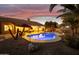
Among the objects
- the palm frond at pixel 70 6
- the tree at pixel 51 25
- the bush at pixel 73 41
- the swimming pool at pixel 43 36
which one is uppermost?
the palm frond at pixel 70 6

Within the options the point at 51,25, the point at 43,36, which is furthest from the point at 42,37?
the point at 51,25

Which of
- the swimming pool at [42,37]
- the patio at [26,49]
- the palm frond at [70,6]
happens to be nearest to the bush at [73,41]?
the patio at [26,49]

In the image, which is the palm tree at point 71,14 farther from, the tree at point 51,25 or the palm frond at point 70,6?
the tree at point 51,25

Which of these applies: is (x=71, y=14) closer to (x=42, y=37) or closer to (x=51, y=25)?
(x=51, y=25)

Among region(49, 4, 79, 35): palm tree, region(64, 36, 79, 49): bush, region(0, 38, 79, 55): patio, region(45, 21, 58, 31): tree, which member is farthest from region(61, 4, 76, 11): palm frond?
region(0, 38, 79, 55): patio

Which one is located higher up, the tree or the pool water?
the tree

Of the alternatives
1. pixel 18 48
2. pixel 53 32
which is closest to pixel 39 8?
pixel 53 32

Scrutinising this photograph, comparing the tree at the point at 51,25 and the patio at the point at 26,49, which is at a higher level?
the tree at the point at 51,25

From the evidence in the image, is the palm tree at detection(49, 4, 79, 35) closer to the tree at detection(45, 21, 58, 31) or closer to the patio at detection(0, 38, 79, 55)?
the tree at detection(45, 21, 58, 31)

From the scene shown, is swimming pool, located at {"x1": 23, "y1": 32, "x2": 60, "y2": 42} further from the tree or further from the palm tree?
the palm tree

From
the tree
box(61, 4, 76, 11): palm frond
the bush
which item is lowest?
Result: the bush

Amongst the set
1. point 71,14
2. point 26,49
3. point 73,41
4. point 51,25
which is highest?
point 71,14

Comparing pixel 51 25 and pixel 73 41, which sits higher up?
pixel 51 25
